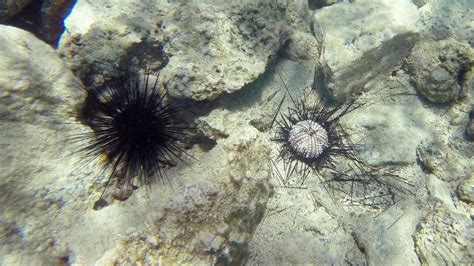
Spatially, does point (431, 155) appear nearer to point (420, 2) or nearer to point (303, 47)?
point (303, 47)

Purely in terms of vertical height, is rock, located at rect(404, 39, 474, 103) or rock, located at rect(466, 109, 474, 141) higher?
rock, located at rect(404, 39, 474, 103)

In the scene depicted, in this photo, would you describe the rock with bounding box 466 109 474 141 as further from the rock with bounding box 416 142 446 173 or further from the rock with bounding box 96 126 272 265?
the rock with bounding box 96 126 272 265

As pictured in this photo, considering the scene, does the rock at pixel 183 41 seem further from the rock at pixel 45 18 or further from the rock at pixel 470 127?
the rock at pixel 470 127

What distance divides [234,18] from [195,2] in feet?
1.39

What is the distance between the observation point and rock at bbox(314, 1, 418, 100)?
124 inches

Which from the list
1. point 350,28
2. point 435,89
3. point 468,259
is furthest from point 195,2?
point 468,259

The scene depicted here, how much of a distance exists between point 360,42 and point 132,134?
2.49 m

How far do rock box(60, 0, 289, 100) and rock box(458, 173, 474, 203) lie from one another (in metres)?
2.28

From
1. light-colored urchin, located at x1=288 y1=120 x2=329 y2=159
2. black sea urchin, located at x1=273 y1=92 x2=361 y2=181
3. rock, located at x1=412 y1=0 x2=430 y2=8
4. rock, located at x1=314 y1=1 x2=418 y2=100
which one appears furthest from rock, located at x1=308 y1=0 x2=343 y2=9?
light-colored urchin, located at x1=288 y1=120 x2=329 y2=159

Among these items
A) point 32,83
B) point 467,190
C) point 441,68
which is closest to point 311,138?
point 467,190

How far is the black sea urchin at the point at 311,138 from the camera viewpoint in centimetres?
312

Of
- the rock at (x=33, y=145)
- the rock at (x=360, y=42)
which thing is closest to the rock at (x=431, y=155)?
the rock at (x=360, y=42)

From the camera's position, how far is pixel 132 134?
2576 millimetres

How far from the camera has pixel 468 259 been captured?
2.51 m
